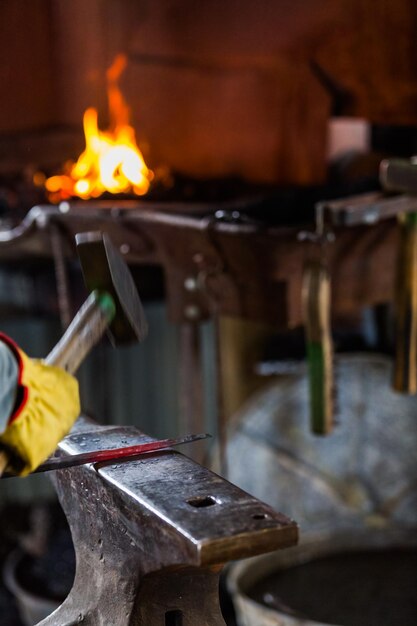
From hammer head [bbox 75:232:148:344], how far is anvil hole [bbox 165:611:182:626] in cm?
56

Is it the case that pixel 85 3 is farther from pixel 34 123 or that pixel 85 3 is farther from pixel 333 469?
pixel 333 469

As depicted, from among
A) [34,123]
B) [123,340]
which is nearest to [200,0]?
[34,123]

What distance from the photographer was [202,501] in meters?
1.61

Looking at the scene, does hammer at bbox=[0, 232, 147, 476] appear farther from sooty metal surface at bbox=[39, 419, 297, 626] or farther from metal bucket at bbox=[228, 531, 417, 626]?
metal bucket at bbox=[228, 531, 417, 626]

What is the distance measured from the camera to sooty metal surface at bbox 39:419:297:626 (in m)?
1.47

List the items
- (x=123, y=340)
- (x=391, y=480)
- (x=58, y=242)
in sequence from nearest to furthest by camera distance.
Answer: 1. (x=123, y=340)
2. (x=58, y=242)
3. (x=391, y=480)

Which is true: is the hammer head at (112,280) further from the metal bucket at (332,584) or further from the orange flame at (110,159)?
the orange flame at (110,159)

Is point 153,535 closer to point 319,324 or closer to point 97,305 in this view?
point 97,305

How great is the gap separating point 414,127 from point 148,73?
4.37 ft

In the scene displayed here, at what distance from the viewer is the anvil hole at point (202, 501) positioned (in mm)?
1595

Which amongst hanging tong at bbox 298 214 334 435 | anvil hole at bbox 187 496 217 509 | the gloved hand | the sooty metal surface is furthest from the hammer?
hanging tong at bbox 298 214 334 435

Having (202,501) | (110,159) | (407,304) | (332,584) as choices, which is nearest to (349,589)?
(332,584)

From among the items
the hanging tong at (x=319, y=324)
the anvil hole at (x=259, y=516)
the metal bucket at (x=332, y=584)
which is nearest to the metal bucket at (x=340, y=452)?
the metal bucket at (x=332, y=584)

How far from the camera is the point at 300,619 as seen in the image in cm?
294
